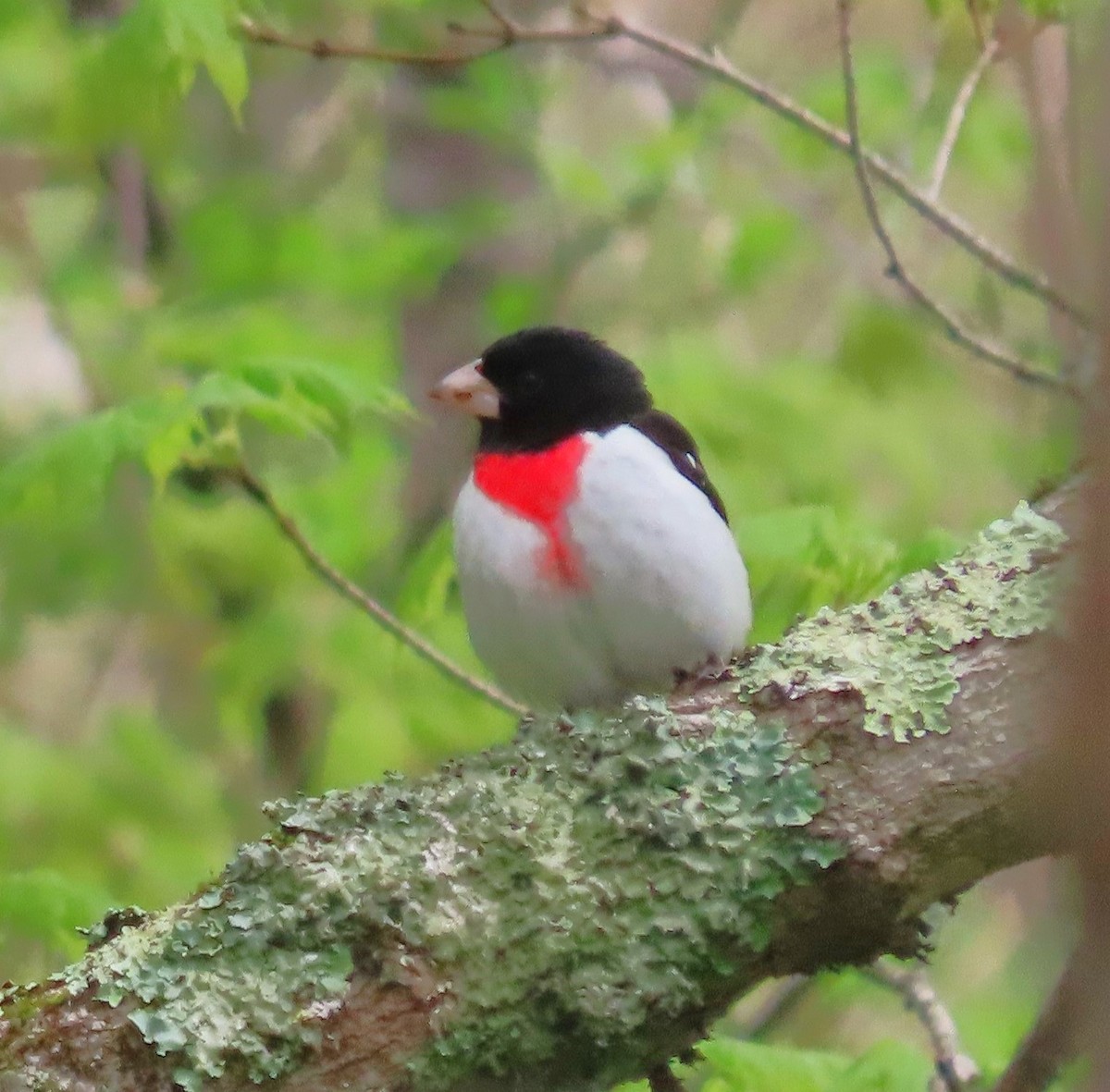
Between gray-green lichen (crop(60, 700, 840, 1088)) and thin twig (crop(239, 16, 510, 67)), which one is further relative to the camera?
thin twig (crop(239, 16, 510, 67))

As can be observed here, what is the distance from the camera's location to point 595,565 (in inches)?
126

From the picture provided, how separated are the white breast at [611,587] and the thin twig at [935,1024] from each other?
2.58 feet

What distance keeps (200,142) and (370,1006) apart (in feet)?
19.3

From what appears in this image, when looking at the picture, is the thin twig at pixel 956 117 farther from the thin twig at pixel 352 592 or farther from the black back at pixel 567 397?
the thin twig at pixel 352 592

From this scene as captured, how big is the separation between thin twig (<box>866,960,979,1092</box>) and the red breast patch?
3.30ft

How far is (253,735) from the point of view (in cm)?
566

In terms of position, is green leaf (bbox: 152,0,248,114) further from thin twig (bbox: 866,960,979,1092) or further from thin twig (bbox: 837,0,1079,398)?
thin twig (bbox: 866,960,979,1092)

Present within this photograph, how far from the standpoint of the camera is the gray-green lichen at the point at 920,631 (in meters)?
2.21

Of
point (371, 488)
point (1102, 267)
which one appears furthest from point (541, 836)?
point (371, 488)

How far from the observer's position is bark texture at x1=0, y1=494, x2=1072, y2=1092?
2023 mm

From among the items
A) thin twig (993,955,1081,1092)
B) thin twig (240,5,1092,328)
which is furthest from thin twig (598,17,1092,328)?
thin twig (993,955,1081,1092)

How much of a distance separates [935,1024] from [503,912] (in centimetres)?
145

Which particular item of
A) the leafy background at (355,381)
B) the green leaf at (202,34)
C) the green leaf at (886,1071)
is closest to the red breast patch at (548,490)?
the leafy background at (355,381)

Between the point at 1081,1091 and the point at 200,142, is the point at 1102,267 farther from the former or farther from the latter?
the point at 200,142
